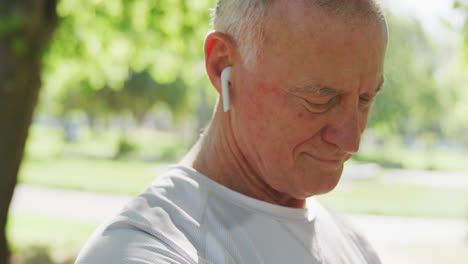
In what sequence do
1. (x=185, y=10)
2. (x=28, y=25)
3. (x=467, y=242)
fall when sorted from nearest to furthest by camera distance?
1. (x=28, y=25)
2. (x=185, y=10)
3. (x=467, y=242)

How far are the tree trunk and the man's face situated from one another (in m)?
4.54

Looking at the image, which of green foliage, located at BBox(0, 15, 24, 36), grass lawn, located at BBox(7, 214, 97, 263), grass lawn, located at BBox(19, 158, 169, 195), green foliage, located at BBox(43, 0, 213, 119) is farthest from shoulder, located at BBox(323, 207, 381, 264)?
grass lawn, located at BBox(19, 158, 169, 195)

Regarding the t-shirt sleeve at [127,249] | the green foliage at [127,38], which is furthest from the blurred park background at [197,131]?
the t-shirt sleeve at [127,249]

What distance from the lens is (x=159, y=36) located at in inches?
273

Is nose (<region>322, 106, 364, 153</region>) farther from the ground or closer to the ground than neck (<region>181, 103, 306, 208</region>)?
farther from the ground

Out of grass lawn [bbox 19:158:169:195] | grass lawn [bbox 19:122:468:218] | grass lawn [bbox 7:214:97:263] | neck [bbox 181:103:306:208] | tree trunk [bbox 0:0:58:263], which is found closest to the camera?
neck [bbox 181:103:306:208]

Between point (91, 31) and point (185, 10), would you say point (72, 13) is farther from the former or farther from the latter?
point (185, 10)

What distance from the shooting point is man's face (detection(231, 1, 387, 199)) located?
1197mm

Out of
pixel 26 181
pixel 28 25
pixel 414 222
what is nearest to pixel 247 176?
pixel 28 25

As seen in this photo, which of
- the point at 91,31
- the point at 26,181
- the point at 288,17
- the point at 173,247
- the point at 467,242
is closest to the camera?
the point at 173,247

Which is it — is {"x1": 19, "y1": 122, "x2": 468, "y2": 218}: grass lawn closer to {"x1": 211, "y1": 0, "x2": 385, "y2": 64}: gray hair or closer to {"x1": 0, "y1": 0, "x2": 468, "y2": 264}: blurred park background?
{"x1": 0, "y1": 0, "x2": 468, "y2": 264}: blurred park background

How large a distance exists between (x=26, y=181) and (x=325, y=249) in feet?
55.9

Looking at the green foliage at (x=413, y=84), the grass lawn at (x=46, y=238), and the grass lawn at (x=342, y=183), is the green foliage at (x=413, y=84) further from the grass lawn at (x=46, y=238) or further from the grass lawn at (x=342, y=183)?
the grass lawn at (x=46, y=238)

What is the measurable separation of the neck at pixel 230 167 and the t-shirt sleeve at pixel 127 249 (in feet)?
1.05
